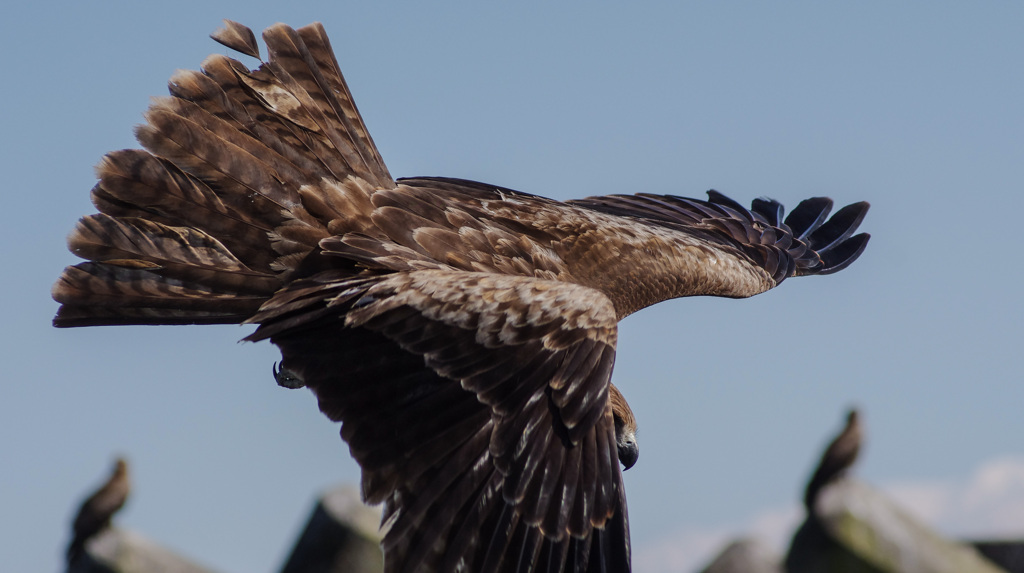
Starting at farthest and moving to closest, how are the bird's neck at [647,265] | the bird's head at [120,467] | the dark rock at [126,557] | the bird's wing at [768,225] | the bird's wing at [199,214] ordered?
1. the bird's head at [120,467]
2. the dark rock at [126,557]
3. the bird's wing at [768,225]
4. the bird's neck at [647,265]
5. the bird's wing at [199,214]

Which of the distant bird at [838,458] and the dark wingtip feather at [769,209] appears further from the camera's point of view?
the distant bird at [838,458]

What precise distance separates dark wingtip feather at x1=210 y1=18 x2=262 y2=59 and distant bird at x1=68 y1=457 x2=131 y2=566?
30.9 ft

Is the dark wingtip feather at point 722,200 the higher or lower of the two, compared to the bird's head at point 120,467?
higher

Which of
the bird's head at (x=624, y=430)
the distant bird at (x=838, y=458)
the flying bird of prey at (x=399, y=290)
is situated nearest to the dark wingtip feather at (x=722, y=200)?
the flying bird of prey at (x=399, y=290)

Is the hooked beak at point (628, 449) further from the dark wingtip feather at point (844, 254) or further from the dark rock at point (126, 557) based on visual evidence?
the dark rock at point (126, 557)

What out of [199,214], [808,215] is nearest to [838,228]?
[808,215]

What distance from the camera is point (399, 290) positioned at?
5707 mm

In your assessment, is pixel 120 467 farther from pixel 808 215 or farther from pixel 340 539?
pixel 808 215

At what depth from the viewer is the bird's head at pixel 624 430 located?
6.78 metres

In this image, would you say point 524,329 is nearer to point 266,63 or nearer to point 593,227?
point 593,227

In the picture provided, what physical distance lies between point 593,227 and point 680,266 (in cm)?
71

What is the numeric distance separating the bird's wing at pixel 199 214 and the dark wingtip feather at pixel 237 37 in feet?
0.75

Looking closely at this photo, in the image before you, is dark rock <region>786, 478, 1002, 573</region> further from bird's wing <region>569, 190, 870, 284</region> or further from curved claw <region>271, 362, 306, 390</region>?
curved claw <region>271, 362, 306, 390</region>

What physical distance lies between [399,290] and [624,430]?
1764mm
